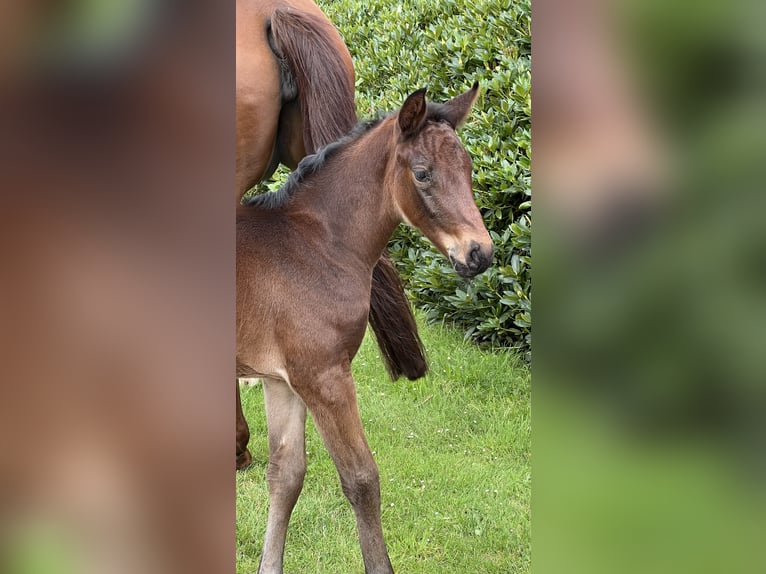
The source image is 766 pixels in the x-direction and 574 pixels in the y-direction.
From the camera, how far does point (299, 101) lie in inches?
111

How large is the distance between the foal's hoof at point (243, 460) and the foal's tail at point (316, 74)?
136 cm

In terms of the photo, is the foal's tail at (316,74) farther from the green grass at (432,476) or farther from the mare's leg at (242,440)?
the green grass at (432,476)

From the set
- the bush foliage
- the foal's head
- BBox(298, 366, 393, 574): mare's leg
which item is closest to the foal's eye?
the foal's head

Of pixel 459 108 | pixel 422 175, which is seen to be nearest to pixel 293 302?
pixel 422 175

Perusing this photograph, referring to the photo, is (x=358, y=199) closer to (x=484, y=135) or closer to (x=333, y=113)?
(x=333, y=113)

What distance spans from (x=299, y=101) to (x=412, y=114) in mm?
922
